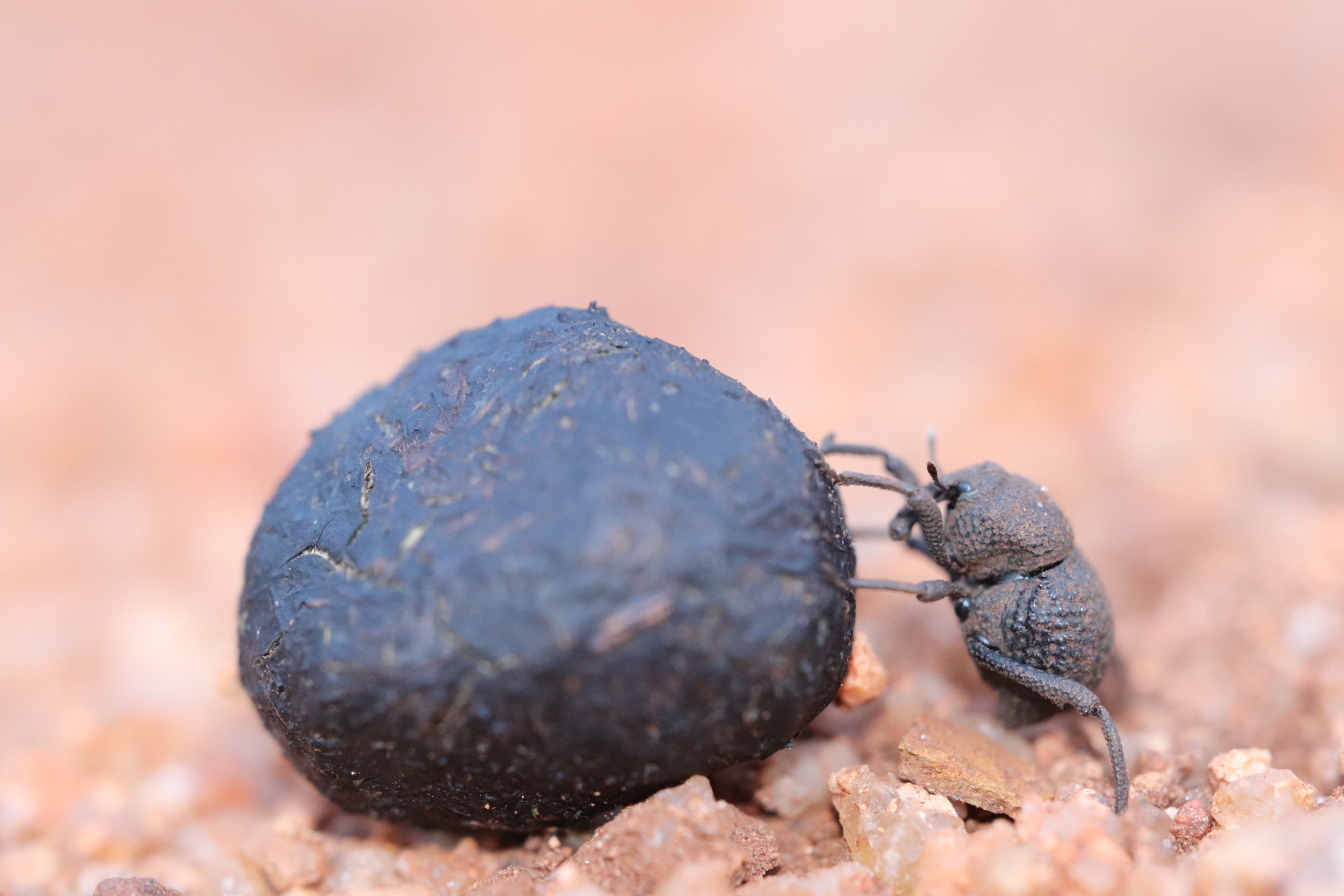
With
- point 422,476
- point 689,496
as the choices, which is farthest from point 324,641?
point 689,496

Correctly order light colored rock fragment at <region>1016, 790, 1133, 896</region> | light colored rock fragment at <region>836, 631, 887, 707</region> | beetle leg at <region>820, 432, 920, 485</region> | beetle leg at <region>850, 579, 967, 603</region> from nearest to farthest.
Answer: light colored rock fragment at <region>1016, 790, 1133, 896</region>
beetle leg at <region>850, 579, 967, 603</region>
light colored rock fragment at <region>836, 631, 887, 707</region>
beetle leg at <region>820, 432, 920, 485</region>

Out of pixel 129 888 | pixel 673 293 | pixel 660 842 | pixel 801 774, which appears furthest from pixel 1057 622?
pixel 673 293

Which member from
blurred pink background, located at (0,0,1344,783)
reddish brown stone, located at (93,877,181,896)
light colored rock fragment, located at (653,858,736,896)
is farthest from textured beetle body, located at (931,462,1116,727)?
reddish brown stone, located at (93,877,181,896)

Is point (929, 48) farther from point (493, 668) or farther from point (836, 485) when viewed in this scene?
point (493, 668)

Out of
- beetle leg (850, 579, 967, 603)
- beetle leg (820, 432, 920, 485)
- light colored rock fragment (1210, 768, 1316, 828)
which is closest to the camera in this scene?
light colored rock fragment (1210, 768, 1316, 828)

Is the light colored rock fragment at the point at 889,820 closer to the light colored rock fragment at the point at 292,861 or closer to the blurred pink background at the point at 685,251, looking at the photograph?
the blurred pink background at the point at 685,251

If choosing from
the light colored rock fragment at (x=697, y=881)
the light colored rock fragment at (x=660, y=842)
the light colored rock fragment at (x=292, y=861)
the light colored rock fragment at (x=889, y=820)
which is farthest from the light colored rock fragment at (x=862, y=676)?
the light colored rock fragment at (x=292, y=861)

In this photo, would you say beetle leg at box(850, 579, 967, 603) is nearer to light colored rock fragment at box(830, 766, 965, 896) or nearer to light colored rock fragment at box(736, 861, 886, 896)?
light colored rock fragment at box(830, 766, 965, 896)
